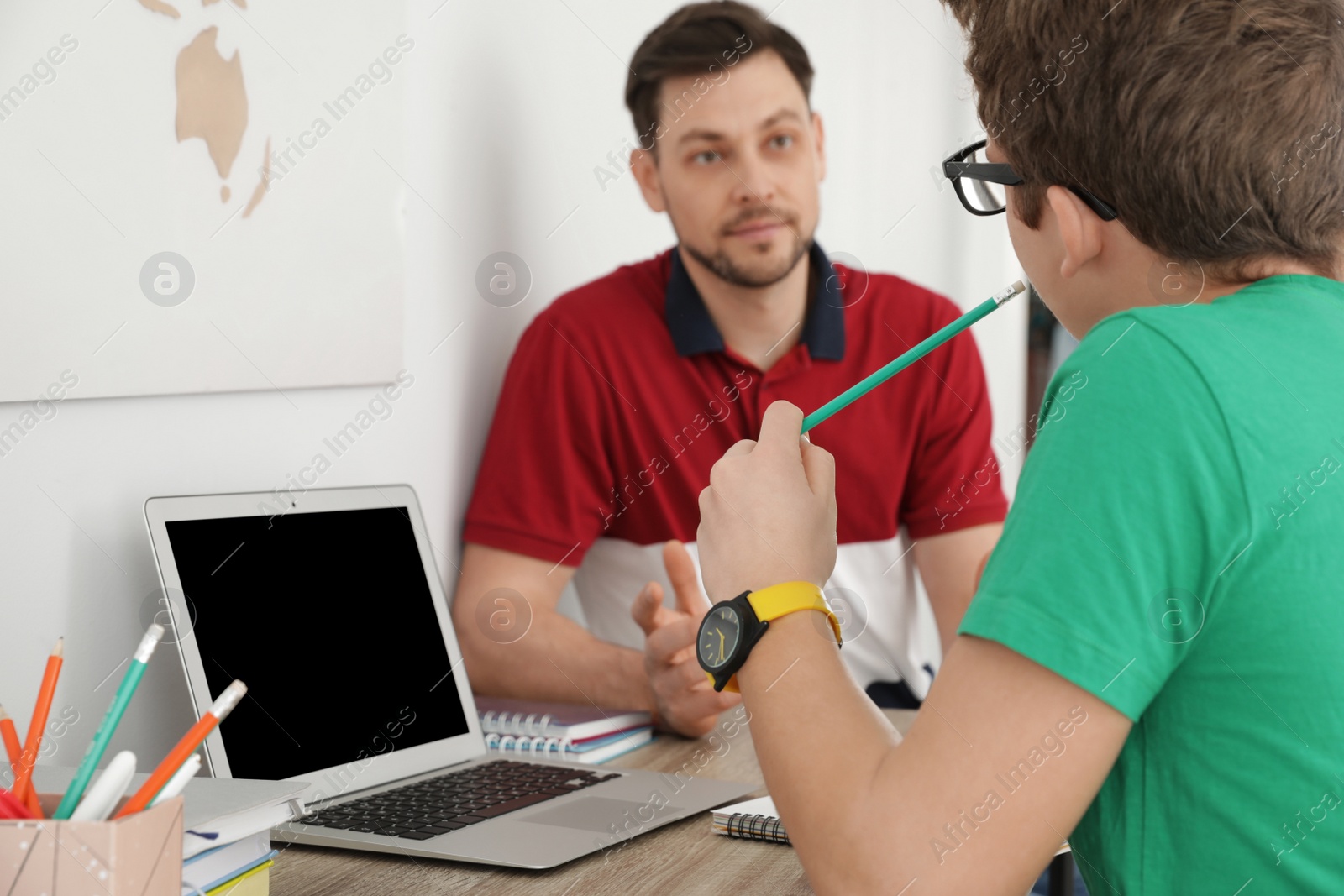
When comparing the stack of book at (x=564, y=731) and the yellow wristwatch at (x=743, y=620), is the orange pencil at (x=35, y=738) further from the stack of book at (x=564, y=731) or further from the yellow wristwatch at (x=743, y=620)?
the stack of book at (x=564, y=731)

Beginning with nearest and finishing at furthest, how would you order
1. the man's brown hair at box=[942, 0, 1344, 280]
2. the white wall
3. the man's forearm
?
1. the man's brown hair at box=[942, 0, 1344, 280]
2. the white wall
3. the man's forearm

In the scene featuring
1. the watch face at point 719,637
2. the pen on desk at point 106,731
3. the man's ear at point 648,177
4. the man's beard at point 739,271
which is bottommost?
the watch face at point 719,637

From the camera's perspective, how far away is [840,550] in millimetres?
1863

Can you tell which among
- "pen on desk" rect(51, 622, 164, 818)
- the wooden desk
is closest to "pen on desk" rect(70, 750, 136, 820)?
"pen on desk" rect(51, 622, 164, 818)

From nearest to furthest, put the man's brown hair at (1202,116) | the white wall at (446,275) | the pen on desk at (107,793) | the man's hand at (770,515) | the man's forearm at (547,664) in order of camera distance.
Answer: the pen on desk at (107,793) → the man's brown hair at (1202,116) → the man's hand at (770,515) → the white wall at (446,275) → the man's forearm at (547,664)

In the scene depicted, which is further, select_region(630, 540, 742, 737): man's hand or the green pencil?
select_region(630, 540, 742, 737): man's hand

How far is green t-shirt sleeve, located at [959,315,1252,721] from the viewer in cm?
63

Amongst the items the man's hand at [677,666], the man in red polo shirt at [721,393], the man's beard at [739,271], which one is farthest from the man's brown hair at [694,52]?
the man's hand at [677,666]

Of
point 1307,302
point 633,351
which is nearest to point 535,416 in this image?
point 633,351

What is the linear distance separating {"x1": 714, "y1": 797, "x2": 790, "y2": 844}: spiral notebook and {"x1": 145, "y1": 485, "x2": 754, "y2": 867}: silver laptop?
0.04 m

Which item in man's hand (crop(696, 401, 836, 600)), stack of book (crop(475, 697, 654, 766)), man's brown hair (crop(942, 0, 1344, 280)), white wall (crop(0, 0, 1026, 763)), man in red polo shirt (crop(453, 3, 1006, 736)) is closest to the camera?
man's brown hair (crop(942, 0, 1344, 280))

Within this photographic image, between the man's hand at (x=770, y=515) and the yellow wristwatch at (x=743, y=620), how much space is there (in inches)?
0.4

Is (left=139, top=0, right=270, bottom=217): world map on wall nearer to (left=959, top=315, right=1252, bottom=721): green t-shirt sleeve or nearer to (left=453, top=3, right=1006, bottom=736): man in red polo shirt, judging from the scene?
(left=453, top=3, right=1006, bottom=736): man in red polo shirt

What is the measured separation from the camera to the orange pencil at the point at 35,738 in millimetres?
634
